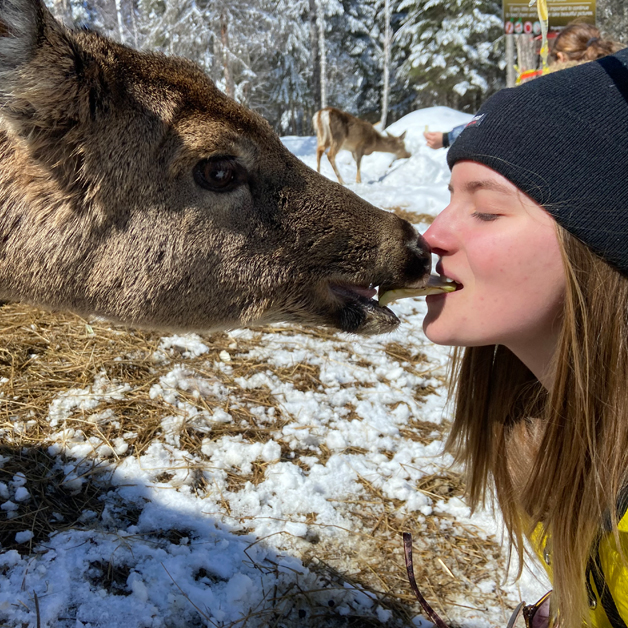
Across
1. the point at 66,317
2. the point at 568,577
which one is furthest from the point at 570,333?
the point at 66,317

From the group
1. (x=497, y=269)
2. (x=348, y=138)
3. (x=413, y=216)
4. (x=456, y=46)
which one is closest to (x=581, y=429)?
(x=497, y=269)

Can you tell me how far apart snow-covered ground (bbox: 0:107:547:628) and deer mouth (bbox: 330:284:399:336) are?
1.16 m

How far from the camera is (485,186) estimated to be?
1.79 metres

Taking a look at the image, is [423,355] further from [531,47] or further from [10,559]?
[531,47]

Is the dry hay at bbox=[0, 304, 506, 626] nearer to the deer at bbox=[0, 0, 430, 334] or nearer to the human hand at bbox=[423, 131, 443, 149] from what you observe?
the deer at bbox=[0, 0, 430, 334]

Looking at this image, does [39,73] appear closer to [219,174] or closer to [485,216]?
[219,174]

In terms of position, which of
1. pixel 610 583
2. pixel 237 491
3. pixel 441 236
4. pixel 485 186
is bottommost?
pixel 237 491

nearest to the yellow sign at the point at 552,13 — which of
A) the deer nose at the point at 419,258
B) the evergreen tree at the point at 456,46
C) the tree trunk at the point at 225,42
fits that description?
the deer nose at the point at 419,258

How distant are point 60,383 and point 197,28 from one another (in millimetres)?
24425

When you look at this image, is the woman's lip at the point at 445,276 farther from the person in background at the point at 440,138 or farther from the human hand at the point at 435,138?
the human hand at the point at 435,138

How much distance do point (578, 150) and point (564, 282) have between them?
424mm

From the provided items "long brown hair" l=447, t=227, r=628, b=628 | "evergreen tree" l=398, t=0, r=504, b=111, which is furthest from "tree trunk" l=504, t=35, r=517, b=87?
"evergreen tree" l=398, t=0, r=504, b=111

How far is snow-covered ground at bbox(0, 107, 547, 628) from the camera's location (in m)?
2.22

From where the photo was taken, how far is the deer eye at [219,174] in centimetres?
214
